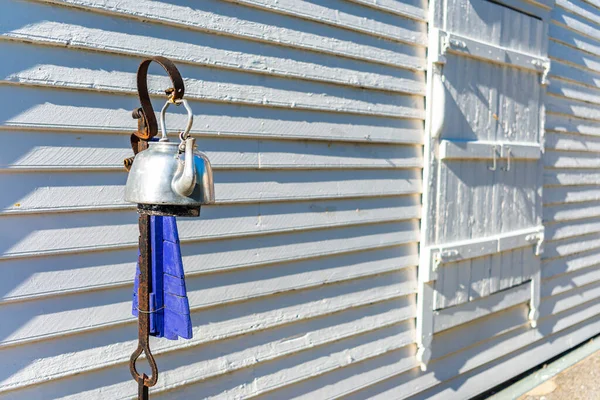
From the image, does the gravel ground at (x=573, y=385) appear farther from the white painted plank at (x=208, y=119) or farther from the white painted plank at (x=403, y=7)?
the white painted plank at (x=403, y=7)

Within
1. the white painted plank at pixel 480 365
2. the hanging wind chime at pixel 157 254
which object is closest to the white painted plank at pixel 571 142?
the white painted plank at pixel 480 365

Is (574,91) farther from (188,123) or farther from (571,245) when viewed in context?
(188,123)

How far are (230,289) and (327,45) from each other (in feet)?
4.07

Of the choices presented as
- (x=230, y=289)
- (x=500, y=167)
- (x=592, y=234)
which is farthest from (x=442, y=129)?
(x=592, y=234)

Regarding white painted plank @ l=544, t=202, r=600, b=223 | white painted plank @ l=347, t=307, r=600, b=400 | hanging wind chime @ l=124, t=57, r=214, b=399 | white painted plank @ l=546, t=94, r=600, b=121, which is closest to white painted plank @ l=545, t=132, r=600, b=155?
white painted plank @ l=546, t=94, r=600, b=121

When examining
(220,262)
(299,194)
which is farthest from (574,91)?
(220,262)

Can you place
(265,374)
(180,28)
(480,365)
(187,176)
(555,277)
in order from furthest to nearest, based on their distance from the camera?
(555,277) → (480,365) → (265,374) → (180,28) → (187,176)

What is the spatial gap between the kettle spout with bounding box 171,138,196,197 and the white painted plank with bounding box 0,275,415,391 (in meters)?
0.85

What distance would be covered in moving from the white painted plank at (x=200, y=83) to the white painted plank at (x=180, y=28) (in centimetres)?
5

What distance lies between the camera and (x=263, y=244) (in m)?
2.63

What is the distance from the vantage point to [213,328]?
2469 millimetres

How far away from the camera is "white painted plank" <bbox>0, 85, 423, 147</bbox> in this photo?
1.92 meters

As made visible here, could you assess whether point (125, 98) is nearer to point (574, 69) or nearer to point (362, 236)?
point (362, 236)

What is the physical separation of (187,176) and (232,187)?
0.95 meters
